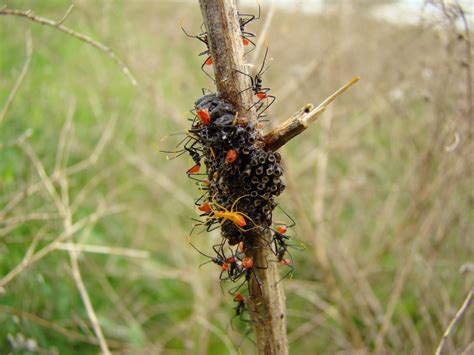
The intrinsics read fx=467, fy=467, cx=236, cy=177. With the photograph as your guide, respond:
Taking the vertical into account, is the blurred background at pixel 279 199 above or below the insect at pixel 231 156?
above

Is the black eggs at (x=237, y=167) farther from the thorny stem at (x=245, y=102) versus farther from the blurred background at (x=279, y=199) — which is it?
the blurred background at (x=279, y=199)

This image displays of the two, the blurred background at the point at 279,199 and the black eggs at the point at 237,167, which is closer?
the black eggs at the point at 237,167

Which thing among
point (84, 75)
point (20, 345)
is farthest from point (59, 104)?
Result: point (20, 345)

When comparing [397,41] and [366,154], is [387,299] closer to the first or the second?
[366,154]

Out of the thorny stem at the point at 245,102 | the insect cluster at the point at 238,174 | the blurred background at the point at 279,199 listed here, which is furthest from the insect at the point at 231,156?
the blurred background at the point at 279,199

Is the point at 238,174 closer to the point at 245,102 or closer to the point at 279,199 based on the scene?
the point at 245,102

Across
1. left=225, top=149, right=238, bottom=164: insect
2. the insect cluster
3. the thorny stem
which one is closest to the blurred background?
the thorny stem
